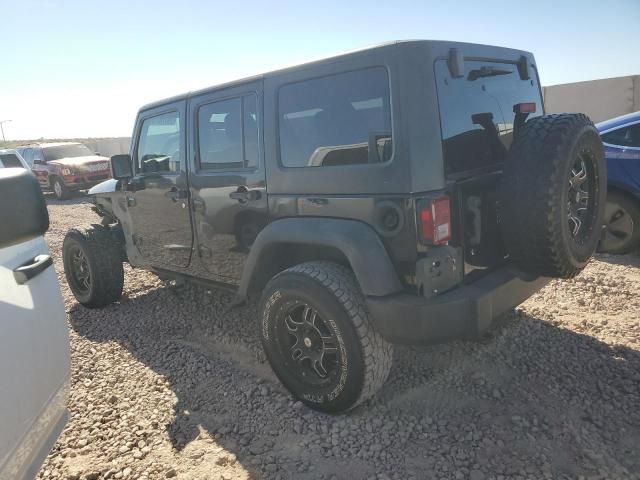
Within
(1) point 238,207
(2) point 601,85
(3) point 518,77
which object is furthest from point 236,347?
(2) point 601,85

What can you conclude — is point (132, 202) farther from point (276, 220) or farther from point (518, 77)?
point (518, 77)

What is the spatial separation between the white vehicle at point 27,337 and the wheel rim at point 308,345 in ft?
3.89

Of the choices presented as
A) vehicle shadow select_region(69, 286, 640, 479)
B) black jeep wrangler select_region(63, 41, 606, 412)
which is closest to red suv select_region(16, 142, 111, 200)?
vehicle shadow select_region(69, 286, 640, 479)

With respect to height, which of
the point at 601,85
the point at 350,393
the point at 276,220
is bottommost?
the point at 350,393

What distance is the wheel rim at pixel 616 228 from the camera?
17.0ft

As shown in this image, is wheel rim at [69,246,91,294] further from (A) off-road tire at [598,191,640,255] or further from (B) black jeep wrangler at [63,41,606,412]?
(A) off-road tire at [598,191,640,255]

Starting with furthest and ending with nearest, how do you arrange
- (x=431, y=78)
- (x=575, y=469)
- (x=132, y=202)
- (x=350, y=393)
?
(x=132, y=202), (x=350, y=393), (x=431, y=78), (x=575, y=469)

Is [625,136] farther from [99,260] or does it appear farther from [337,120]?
[99,260]

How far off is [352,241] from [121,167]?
2.63m

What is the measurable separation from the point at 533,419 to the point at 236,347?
2.14m

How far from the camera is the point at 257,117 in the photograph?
2969mm

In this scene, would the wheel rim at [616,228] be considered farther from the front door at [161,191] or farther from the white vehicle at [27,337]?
the white vehicle at [27,337]

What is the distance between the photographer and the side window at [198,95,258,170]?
9.96 ft

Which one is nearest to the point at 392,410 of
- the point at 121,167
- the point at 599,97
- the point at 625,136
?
the point at 121,167
